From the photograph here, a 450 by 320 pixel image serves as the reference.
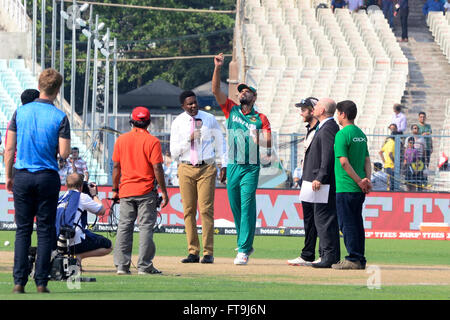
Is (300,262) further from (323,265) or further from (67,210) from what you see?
(67,210)

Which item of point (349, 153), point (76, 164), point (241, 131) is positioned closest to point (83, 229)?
point (241, 131)

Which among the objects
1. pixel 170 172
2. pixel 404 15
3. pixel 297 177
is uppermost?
pixel 404 15

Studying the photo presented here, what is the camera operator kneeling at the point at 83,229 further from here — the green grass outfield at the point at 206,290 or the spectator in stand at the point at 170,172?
the spectator in stand at the point at 170,172

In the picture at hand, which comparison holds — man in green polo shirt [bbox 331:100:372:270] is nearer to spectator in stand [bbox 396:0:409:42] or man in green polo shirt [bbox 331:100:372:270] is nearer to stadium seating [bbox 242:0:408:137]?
stadium seating [bbox 242:0:408:137]

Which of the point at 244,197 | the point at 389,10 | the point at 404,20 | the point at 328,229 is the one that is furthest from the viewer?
the point at 389,10

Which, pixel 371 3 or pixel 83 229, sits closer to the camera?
pixel 83 229

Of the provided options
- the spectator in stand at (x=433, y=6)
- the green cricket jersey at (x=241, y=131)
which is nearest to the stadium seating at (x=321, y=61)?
the spectator in stand at (x=433, y=6)

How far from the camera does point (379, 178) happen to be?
23.2 metres

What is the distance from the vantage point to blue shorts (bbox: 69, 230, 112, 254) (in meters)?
12.1

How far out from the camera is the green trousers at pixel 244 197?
13.6 m

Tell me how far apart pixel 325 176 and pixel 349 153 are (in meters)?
0.56

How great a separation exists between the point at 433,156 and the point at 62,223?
1284 centimetres

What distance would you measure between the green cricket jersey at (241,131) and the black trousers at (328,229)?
3.34 feet

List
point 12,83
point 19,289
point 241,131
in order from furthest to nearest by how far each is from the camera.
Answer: point 12,83 < point 241,131 < point 19,289
